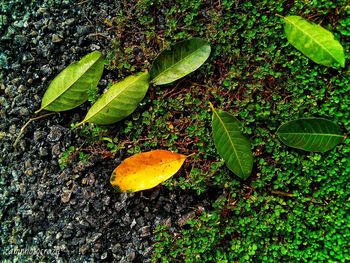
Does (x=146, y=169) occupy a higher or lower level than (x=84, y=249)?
higher

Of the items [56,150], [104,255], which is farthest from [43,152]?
[104,255]

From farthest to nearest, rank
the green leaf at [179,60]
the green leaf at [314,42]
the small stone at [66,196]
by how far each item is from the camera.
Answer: the small stone at [66,196], the green leaf at [179,60], the green leaf at [314,42]

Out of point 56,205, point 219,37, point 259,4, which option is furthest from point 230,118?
point 56,205

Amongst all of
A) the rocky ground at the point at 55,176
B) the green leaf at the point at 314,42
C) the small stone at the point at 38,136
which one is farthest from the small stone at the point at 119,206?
the green leaf at the point at 314,42

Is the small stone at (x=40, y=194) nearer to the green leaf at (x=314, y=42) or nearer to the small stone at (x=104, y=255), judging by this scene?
the small stone at (x=104, y=255)

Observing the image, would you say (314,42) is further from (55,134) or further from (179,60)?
(55,134)

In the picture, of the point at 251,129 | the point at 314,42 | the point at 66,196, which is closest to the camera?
the point at 314,42

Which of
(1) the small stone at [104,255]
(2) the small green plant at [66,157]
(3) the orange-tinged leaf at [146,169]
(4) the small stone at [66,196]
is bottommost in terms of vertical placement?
(1) the small stone at [104,255]
